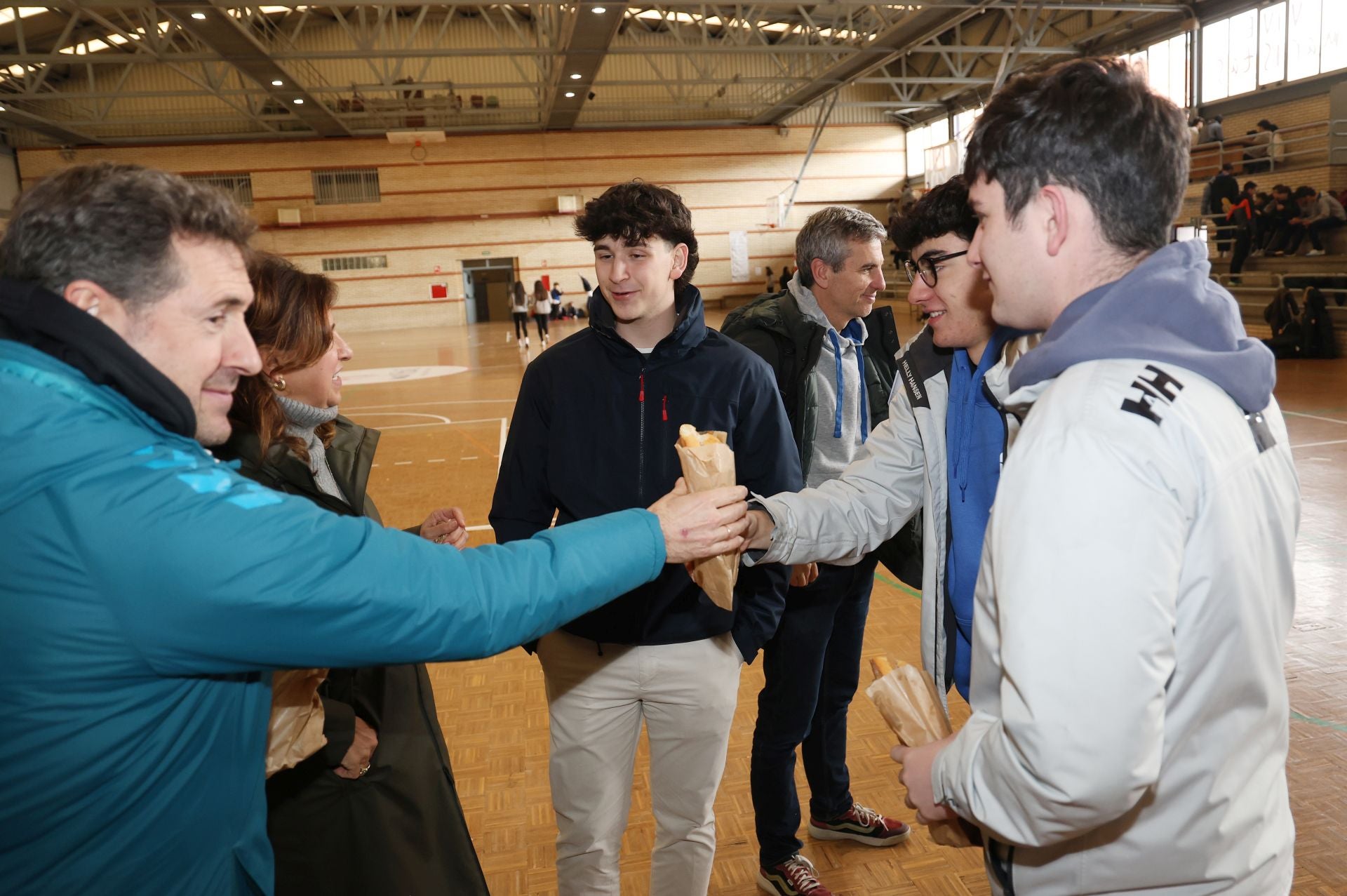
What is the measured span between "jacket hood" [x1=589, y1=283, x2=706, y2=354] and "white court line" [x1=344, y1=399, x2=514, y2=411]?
1055 centimetres

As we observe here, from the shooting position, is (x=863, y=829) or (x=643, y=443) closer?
(x=643, y=443)

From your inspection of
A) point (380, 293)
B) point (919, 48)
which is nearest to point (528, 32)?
point (380, 293)

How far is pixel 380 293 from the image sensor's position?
27.5 meters

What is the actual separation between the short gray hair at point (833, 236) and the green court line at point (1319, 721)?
275 cm

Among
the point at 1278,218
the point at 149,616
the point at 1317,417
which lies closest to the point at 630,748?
the point at 149,616

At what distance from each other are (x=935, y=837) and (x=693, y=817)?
1.05m

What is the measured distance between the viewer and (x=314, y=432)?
248cm

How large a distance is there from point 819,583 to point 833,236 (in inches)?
52.7

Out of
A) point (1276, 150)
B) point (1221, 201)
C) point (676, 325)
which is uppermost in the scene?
point (1276, 150)

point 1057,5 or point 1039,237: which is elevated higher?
point 1057,5

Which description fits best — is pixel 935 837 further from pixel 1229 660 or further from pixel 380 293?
pixel 380 293

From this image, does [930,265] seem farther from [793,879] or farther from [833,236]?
[793,879]

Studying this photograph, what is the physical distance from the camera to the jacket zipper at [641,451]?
8.18ft

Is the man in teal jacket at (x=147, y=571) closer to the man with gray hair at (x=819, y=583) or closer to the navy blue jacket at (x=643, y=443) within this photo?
the navy blue jacket at (x=643, y=443)
